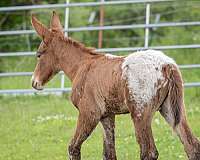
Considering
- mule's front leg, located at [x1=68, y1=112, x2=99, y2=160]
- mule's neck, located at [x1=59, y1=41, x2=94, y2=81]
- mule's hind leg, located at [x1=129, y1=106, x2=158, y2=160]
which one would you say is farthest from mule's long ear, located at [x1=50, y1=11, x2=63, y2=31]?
mule's hind leg, located at [x1=129, y1=106, x2=158, y2=160]

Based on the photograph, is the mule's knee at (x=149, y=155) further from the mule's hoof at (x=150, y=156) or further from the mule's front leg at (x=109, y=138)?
the mule's front leg at (x=109, y=138)

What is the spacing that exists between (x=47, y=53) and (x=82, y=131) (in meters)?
1.25

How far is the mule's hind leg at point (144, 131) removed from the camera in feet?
22.8

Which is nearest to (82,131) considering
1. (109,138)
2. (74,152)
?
(74,152)

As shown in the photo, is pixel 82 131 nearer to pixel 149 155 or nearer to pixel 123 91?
pixel 123 91

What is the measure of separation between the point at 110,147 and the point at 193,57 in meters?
7.62

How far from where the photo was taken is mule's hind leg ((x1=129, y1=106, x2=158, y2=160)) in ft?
22.8

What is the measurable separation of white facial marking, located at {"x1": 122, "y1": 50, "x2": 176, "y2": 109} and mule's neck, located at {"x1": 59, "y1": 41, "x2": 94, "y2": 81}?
43.3 inches

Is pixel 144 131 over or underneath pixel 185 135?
over

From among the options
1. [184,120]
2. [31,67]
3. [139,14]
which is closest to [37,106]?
[31,67]

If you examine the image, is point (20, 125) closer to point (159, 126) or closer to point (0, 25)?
point (159, 126)

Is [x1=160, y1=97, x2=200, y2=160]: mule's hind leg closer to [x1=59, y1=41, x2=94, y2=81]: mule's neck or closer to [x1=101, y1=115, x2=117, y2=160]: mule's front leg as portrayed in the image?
[x1=101, y1=115, x2=117, y2=160]: mule's front leg

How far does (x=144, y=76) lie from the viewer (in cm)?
695

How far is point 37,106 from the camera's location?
12.8 m
